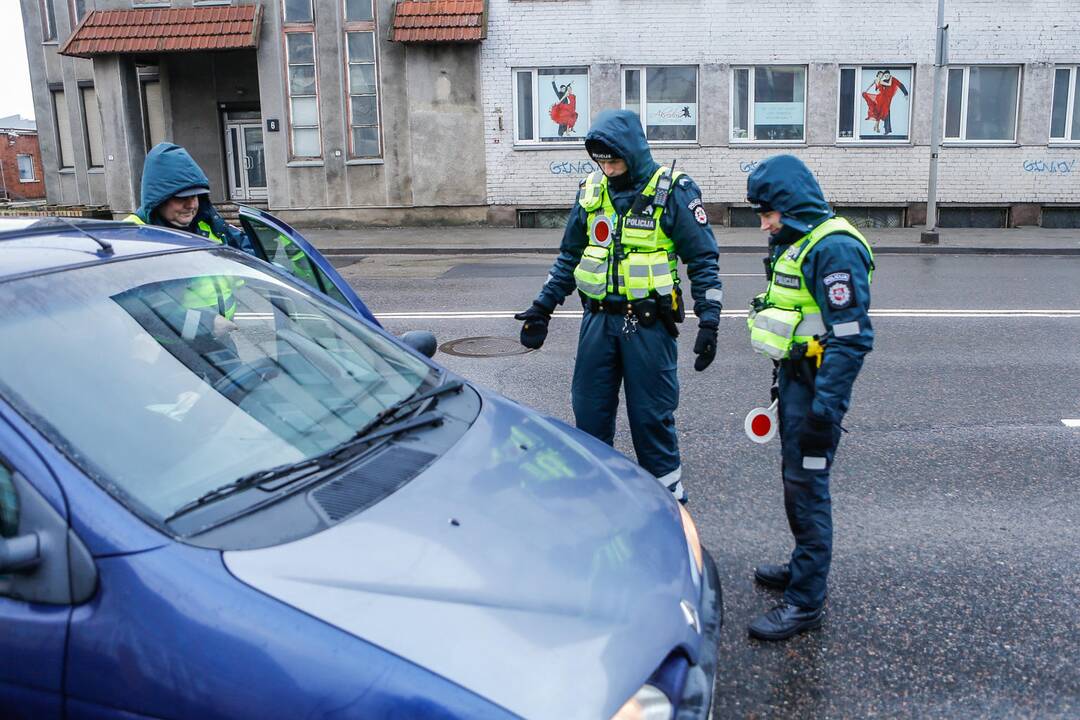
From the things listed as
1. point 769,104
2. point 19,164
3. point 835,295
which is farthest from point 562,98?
point 19,164

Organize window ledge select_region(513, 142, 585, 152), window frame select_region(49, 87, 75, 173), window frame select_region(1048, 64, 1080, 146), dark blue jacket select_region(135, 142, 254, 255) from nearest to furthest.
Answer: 1. dark blue jacket select_region(135, 142, 254, 255)
2. window frame select_region(1048, 64, 1080, 146)
3. window ledge select_region(513, 142, 585, 152)
4. window frame select_region(49, 87, 75, 173)

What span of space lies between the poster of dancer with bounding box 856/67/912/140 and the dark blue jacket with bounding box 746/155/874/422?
18859 mm

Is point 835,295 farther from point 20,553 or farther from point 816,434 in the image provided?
point 20,553

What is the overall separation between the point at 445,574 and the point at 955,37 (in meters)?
21.7

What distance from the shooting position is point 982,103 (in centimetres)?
2097

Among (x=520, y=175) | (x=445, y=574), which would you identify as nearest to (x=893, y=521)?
(x=445, y=574)

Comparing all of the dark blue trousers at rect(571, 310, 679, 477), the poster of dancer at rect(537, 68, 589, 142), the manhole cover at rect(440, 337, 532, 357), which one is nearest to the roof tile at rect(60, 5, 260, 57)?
the poster of dancer at rect(537, 68, 589, 142)

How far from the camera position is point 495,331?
964cm

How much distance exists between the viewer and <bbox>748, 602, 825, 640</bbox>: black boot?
3.63 m

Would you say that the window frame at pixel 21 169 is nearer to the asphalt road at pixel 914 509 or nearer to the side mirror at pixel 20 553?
the asphalt road at pixel 914 509

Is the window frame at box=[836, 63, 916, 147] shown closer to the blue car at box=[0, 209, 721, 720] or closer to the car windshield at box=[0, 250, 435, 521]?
the car windshield at box=[0, 250, 435, 521]

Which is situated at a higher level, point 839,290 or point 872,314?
point 839,290

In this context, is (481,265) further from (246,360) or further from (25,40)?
(25,40)

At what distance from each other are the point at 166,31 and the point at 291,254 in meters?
18.4
